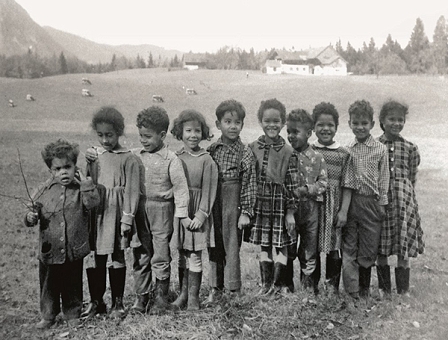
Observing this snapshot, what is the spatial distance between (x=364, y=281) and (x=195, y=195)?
211cm

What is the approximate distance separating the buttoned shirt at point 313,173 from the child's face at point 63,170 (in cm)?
212

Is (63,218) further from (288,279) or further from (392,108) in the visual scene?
(392,108)

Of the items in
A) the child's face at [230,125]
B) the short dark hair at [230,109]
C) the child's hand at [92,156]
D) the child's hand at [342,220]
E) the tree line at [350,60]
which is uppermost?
the tree line at [350,60]

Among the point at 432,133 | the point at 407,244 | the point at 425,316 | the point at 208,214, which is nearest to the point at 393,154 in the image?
the point at 407,244

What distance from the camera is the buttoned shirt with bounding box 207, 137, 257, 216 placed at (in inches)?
155

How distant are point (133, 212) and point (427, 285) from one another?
3.80 m

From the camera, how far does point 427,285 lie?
5180 mm

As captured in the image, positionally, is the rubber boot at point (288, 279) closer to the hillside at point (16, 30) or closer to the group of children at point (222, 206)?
the group of children at point (222, 206)

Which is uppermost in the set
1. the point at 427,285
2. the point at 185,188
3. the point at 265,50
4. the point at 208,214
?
the point at 265,50

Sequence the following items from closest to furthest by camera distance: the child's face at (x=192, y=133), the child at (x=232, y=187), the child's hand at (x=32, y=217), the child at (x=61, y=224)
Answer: the child's hand at (x=32, y=217), the child at (x=61, y=224), the child's face at (x=192, y=133), the child at (x=232, y=187)

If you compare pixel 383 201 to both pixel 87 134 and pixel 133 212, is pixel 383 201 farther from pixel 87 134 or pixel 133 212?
pixel 87 134

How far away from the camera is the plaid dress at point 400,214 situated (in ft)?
14.1

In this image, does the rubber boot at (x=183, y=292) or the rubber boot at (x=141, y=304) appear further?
the rubber boot at (x=183, y=292)

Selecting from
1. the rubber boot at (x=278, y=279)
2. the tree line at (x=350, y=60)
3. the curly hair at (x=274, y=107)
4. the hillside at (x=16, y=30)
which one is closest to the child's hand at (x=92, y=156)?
the curly hair at (x=274, y=107)
